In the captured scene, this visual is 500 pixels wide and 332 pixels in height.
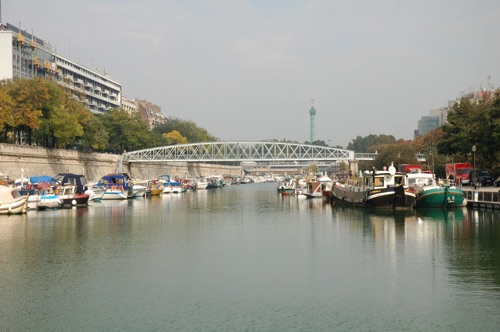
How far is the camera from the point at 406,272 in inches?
1129

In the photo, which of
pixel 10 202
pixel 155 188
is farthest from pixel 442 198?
pixel 155 188

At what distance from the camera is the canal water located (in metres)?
21.4

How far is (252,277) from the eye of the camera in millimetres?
27844

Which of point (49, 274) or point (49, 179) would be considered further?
point (49, 179)

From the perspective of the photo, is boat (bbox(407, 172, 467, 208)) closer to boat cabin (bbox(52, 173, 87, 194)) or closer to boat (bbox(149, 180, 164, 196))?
boat cabin (bbox(52, 173, 87, 194))

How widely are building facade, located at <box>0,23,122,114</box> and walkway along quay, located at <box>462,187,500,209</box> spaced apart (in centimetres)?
7207

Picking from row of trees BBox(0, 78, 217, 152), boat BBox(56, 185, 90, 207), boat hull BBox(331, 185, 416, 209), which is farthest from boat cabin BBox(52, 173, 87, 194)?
boat hull BBox(331, 185, 416, 209)

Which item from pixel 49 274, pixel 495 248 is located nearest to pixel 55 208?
pixel 49 274

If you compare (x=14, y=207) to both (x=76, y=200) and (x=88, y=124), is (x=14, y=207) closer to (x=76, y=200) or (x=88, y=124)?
(x=76, y=200)

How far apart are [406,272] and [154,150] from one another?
14394cm

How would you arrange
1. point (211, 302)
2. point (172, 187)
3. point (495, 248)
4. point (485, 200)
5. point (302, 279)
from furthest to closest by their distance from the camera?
point (172, 187) → point (485, 200) → point (495, 248) → point (302, 279) → point (211, 302)

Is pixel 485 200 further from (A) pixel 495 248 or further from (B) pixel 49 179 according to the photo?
(B) pixel 49 179

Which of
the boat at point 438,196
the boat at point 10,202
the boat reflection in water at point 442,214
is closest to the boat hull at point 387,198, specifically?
the boat at point 438,196

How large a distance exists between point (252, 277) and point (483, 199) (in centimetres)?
3723
